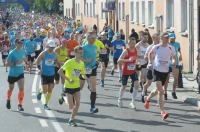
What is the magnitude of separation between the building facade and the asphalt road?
6.24m

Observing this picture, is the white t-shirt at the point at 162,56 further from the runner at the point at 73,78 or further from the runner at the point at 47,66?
the runner at the point at 47,66

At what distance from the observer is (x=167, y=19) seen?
2766 centimetres

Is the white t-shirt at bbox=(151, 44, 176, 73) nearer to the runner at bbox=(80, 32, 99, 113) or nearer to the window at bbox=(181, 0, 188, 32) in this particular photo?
the runner at bbox=(80, 32, 99, 113)

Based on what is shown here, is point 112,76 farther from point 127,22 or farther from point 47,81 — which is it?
point 127,22

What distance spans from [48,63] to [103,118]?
2.07 m

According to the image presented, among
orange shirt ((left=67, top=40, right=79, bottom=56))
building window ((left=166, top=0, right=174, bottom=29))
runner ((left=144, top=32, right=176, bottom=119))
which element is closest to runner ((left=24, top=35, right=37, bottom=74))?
building window ((left=166, top=0, right=174, bottom=29))

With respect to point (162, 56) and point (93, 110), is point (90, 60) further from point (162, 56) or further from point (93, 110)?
point (162, 56)

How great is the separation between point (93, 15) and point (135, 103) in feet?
151

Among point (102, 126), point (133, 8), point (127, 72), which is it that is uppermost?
point (133, 8)

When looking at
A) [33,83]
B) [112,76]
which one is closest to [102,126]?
[33,83]

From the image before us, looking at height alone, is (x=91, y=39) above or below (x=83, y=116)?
above

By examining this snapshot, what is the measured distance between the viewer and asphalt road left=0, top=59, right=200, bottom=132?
1159cm

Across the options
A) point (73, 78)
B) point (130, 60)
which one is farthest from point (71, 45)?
point (73, 78)

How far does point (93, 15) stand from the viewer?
60562 mm
